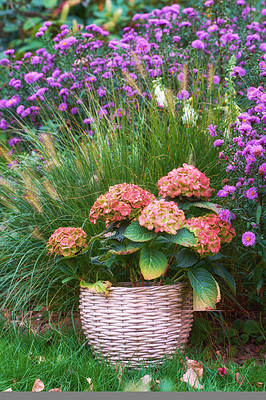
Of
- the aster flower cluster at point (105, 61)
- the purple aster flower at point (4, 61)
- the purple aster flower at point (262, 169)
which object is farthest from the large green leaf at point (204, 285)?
the purple aster flower at point (4, 61)

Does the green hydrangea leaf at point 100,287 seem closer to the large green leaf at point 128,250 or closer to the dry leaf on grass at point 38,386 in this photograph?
the large green leaf at point 128,250

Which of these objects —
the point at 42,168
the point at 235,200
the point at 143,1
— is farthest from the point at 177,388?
the point at 143,1

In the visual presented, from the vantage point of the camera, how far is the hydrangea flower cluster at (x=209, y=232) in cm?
192

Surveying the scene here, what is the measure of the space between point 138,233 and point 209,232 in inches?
12.6

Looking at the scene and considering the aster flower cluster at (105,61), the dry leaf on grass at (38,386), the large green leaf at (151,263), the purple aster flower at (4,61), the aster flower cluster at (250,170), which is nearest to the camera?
the dry leaf on grass at (38,386)

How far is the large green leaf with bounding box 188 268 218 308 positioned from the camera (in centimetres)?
190

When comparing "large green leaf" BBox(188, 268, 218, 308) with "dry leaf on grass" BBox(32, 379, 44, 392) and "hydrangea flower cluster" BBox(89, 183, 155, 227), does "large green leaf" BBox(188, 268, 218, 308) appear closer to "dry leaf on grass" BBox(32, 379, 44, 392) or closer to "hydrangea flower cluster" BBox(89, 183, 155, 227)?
"hydrangea flower cluster" BBox(89, 183, 155, 227)

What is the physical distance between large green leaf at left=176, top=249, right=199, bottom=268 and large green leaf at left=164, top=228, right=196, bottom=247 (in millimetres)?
107

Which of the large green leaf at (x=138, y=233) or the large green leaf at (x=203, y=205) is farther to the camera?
the large green leaf at (x=203, y=205)

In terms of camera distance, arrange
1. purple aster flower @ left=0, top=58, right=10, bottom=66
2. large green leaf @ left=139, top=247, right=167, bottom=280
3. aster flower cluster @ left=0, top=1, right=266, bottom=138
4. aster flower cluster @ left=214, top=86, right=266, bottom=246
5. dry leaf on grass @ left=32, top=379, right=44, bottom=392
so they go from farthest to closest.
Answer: purple aster flower @ left=0, top=58, right=10, bottom=66, aster flower cluster @ left=0, top=1, right=266, bottom=138, aster flower cluster @ left=214, top=86, right=266, bottom=246, large green leaf @ left=139, top=247, right=167, bottom=280, dry leaf on grass @ left=32, top=379, right=44, bottom=392

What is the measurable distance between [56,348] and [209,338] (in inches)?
33.5

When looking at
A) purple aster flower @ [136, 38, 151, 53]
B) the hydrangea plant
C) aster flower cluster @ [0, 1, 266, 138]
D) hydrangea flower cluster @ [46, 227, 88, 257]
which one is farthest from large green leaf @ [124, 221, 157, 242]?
purple aster flower @ [136, 38, 151, 53]

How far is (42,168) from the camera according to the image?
2.87 m

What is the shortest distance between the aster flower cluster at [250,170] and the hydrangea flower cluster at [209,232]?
97mm
